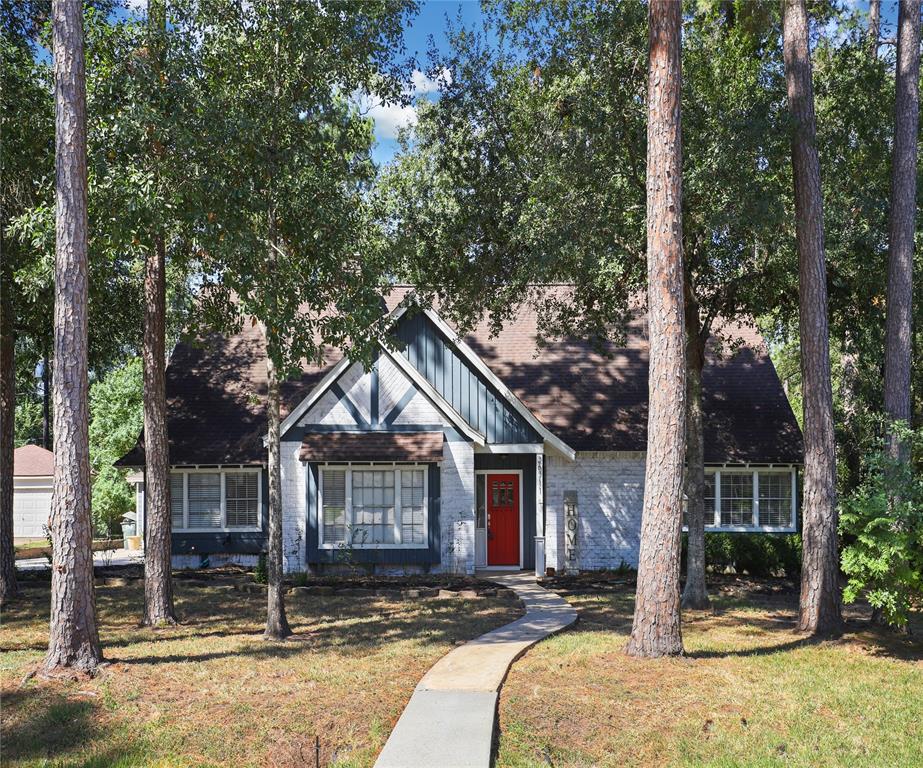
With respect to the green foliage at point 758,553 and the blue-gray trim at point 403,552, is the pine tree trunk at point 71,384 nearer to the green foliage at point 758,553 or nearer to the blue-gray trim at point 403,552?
the blue-gray trim at point 403,552

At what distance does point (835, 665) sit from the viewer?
36.4ft

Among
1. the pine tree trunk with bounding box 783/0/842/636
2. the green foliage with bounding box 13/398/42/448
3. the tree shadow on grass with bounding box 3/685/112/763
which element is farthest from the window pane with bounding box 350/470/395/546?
the green foliage with bounding box 13/398/42/448

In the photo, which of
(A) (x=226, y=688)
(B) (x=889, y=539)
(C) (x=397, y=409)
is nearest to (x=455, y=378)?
(C) (x=397, y=409)

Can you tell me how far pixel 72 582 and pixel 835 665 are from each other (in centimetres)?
957

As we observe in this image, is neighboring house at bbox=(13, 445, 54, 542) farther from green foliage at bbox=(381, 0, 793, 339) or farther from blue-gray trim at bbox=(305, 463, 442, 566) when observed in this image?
green foliage at bbox=(381, 0, 793, 339)

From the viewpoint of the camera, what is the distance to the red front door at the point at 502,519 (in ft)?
67.0

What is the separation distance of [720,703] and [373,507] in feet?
37.1

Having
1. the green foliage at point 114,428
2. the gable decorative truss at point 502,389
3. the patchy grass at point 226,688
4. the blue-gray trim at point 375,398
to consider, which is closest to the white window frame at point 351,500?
the blue-gray trim at point 375,398

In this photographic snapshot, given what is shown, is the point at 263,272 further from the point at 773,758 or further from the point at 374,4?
the point at 773,758

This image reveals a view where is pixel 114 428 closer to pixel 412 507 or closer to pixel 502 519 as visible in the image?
pixel 412 507

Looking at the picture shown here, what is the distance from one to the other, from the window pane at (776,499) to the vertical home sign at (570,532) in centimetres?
456

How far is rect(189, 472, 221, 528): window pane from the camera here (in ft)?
67.5

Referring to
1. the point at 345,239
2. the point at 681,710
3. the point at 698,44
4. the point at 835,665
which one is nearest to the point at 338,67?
the point at 345,239

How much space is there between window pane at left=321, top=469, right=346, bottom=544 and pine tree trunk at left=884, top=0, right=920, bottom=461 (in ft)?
37.4
